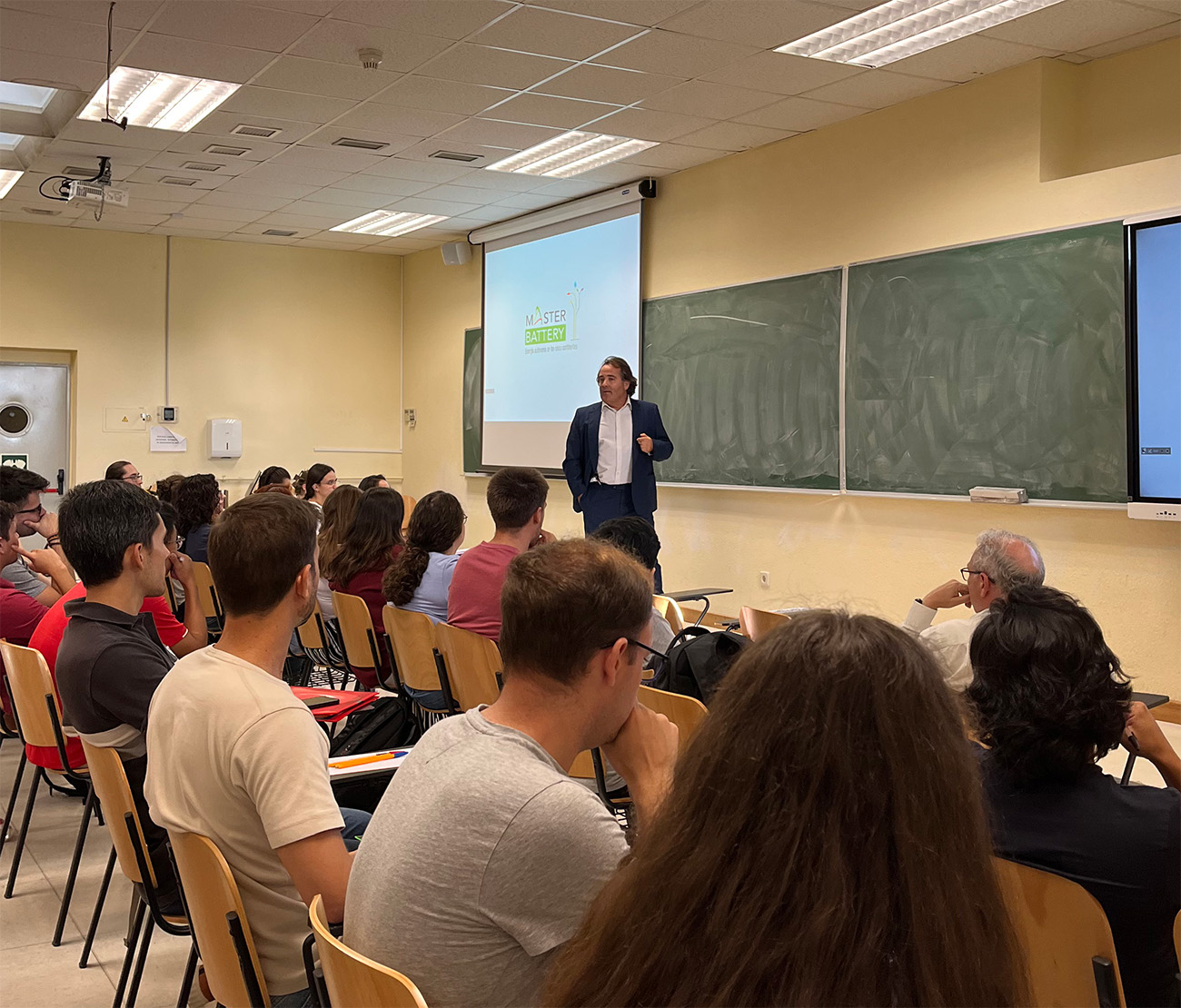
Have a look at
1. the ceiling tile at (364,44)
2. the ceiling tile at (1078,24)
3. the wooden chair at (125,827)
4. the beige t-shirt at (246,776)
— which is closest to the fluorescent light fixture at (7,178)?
the ceiling tile at (364,44)

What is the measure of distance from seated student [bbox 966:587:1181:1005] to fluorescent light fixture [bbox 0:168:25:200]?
8.63 meters

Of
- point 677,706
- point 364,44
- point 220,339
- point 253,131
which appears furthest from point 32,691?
point 220,339

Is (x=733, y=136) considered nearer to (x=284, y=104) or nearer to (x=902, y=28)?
(x=902, y=28)

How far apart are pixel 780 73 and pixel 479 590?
3633 millimetres

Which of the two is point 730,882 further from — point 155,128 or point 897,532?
point 155,128

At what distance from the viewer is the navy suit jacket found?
7242 millimetres

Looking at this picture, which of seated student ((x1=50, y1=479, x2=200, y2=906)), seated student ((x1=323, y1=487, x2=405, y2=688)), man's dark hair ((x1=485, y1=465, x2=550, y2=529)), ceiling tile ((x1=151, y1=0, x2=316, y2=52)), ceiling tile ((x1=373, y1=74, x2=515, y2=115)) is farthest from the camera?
ceiling tile ((x1=373, y1=74, x2=515, y2=115))

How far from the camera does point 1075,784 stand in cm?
162

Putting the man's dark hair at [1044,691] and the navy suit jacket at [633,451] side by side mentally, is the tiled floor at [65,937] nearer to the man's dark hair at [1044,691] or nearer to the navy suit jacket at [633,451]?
the man's dark hair at [1044,691]

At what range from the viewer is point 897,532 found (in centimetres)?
658

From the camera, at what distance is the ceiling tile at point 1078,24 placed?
5012 millimetres

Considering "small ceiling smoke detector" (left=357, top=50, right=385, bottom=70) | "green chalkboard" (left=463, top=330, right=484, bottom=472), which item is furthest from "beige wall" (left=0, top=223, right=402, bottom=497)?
"small ceiling smoke detector" (left=357, top=50, right=385, bottom=70)

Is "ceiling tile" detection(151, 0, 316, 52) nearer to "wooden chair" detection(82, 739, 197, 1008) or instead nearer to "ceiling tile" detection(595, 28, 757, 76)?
"ceiling tile" detection(595, 28, 757, 76)

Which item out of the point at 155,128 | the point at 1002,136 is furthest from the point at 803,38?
the point at 155,128
